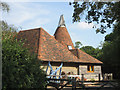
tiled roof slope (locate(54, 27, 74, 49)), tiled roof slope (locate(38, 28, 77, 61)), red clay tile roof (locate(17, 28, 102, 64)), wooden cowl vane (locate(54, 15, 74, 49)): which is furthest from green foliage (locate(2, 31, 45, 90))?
tiled roof slope (locate(54, 27, 74, 49))

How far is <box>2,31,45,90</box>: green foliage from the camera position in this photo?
666 cm

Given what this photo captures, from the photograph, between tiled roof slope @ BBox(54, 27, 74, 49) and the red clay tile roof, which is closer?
the red clay tile roof

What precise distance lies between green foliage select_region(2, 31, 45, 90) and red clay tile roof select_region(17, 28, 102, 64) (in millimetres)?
9073

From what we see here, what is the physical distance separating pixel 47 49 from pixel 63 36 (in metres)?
6.55

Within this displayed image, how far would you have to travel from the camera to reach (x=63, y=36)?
2505cm

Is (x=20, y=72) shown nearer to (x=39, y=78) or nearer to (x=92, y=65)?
(x=39, y=78)

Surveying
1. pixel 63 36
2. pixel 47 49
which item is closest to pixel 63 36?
pixel 63 36

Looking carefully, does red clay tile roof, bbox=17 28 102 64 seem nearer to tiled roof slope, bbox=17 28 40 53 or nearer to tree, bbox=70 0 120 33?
tiled roof slope, bbox=17 28 40 53

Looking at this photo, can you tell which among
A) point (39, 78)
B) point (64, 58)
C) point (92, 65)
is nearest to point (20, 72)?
point (39, 78)

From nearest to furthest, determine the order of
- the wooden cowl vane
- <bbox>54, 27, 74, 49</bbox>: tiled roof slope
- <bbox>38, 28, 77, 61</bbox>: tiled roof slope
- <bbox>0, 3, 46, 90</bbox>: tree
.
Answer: <bbox>0, 3, 46, 90</bbox>: tree, <bbox>38, 28, 77, 61</bbox>: tiled roof slope, the wooden cowl vane, <bbox>54, 27, 74, 49</bbox>: tiled roof slope

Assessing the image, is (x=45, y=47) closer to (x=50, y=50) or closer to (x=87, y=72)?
(x=50, y=50)

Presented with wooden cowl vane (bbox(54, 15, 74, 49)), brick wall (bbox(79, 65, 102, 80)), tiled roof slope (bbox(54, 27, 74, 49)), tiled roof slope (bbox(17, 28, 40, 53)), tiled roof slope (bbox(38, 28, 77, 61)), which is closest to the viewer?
tiled roof slope (bbox(38, 28, 77, 61))

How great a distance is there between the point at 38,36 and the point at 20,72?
45.2 ft

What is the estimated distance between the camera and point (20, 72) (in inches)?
278
